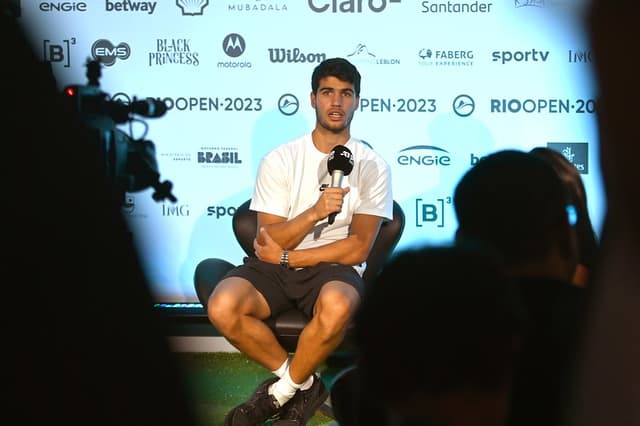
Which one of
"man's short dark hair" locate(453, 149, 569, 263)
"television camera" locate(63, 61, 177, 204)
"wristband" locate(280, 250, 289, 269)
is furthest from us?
"television camera" locate(63, 61, 177, 204)

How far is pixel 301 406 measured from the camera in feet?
12.0

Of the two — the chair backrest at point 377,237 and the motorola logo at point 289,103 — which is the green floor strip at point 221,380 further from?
the motorola logo at point 289,103

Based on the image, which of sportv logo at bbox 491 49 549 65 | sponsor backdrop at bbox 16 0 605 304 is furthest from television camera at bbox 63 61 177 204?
sportv logo at bbox 491 49 549 65

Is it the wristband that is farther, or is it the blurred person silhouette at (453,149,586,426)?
the wristband

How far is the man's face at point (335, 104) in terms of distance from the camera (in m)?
4.10

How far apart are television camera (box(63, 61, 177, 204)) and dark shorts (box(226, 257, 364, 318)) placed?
43.5 inches

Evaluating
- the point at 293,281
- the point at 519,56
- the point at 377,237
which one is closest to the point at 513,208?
the point at 293,281

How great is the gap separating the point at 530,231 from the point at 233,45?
136 inches

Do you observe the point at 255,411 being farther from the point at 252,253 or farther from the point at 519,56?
the point at 519,56

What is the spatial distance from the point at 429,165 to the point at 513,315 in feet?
12.0

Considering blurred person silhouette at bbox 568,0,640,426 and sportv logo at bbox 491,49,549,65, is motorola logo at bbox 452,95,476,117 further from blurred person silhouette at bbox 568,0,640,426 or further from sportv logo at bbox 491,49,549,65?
blurred person silhouette at bbox 568,0,640,426

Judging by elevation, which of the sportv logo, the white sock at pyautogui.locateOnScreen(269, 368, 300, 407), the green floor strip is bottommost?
the green floor strip

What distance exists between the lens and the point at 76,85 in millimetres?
4664

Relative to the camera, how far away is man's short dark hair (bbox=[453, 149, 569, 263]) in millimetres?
1608
